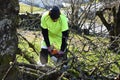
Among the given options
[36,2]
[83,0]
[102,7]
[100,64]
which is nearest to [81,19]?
[83,0]

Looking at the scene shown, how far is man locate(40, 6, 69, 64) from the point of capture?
7.32 m

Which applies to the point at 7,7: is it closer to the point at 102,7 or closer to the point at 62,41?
the point at 62,41

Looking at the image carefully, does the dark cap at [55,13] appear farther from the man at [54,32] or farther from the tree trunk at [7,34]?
the tree trunk at [7,34]

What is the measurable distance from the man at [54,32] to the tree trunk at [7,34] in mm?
3164

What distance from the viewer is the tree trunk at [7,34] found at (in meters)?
3.90

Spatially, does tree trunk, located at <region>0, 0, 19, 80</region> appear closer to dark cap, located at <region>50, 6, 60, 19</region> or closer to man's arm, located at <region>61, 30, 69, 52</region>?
dark cap, located at <region>50, 6, 60, 19</region>

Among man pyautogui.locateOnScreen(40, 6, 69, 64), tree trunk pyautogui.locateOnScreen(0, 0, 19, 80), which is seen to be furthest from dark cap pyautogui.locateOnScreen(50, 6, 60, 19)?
tree trunk pyautogui.locateOnScreen(0, 0, 19, 80)

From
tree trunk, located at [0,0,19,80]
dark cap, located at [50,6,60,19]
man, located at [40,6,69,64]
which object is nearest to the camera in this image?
tree trunk, located at [0,0,19,80]

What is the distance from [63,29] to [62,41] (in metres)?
0.27

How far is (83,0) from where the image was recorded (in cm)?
1249

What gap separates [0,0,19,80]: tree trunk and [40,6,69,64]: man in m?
3.16

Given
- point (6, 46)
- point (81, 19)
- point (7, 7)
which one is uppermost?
point (7, 7)

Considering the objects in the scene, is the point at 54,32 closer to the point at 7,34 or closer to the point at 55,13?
the point at 55,13

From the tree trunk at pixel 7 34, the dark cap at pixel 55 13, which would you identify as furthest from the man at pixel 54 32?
the tree trunk at pixel 7 34
